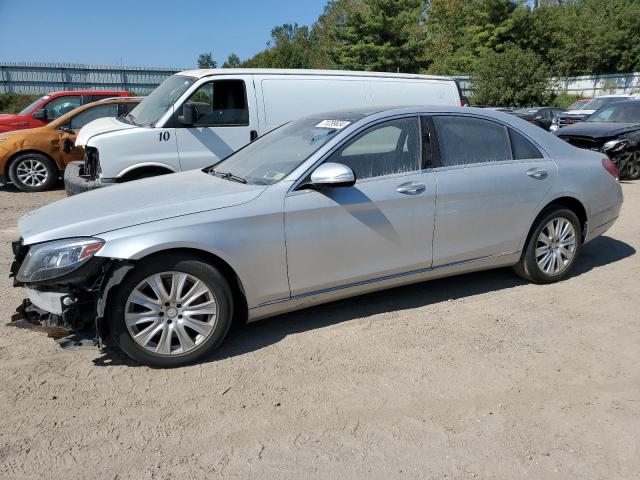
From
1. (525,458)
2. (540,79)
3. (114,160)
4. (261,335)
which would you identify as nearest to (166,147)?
(114,160)

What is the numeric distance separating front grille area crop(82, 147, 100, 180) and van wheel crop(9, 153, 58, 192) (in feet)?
11.2

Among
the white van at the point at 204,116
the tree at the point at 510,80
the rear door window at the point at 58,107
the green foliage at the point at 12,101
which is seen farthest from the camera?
the tree at the point at 510,80

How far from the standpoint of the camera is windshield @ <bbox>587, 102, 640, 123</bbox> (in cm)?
1204

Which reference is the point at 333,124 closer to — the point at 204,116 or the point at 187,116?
the point at 187,116

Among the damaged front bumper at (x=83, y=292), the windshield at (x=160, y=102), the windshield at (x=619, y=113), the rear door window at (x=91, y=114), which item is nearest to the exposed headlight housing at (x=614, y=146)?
the windshield at (x=619, y=113)

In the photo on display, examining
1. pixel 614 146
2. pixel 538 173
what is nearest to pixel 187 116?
pixel 538 173

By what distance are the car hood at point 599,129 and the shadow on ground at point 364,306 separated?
247 inches

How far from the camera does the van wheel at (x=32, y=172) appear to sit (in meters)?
10.0

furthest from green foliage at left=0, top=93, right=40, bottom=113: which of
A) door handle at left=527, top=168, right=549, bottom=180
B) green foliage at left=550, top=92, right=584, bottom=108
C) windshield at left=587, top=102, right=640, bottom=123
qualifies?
green foliage at left=550, top=92, right=584, bottom=108

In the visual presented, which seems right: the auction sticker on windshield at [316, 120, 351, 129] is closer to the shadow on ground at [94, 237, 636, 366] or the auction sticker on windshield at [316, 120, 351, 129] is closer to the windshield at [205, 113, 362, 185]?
the windshield at [205, 113, 362, 185]

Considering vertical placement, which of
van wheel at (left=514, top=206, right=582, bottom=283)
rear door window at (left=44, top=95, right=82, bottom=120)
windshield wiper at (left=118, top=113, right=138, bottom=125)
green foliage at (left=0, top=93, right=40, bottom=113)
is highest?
green foliage at (left=0, top=93, right=40, bottom=113)

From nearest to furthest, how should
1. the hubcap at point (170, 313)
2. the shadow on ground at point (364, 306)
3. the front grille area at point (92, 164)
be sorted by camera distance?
the hubcap at point (170, 313) < the shadow on ground at point (364, 306) < the front grille area at point (92, 164)

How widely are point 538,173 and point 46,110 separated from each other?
10500 millimetres

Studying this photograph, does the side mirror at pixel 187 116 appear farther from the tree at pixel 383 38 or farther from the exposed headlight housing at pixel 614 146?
the tree at pixel 383 38
